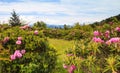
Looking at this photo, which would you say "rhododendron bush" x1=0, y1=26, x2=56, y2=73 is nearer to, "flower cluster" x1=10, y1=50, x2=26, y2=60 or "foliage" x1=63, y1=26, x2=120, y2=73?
"flower cluster" x1=10, y1=50, x2=26, y2=60

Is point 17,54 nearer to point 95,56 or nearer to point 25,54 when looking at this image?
point 25,54

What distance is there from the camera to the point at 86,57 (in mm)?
8180

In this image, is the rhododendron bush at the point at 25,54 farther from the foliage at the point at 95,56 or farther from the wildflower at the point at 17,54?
the foliage at the point at 95,56

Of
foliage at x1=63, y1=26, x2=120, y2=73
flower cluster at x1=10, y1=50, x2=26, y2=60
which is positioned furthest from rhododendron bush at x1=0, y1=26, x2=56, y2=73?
foliage at x1=63, y1=26, x2=120, y2=73

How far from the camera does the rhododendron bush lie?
1169 centimetres

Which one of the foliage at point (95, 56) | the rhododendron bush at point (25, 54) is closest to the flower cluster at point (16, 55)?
the rhododendron bush at point (25, 54)

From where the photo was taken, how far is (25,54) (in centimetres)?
1184

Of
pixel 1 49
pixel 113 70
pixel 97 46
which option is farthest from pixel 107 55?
pixel 1 49

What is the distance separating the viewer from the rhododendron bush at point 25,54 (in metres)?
11.7

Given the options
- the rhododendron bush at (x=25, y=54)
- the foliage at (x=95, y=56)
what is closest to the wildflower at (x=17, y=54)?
the rhododendron bush at (x=25, y=54)

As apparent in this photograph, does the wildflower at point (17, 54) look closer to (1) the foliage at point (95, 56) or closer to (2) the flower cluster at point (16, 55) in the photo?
(2) the flower cluster at point (16, 55)

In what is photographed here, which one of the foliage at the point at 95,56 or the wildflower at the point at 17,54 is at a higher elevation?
the foliage at the point at 95,56

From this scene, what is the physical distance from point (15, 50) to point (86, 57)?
4.29 metres

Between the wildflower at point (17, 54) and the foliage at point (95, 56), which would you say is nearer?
the foliage at point (95, 56)
